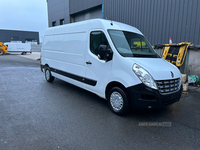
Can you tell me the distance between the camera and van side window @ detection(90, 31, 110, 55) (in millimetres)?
4098

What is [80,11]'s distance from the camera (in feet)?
49.9

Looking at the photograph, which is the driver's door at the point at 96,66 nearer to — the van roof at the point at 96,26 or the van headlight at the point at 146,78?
the van roof at the point at 96,26

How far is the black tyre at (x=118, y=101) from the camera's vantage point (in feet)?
11.7

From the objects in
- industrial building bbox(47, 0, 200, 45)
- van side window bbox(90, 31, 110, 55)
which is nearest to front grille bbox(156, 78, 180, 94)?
van side window bbox(90, 31, 110, 55)

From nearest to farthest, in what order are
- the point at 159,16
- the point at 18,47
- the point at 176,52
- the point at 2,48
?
the point at 176,52 → the point at 159,16 → the point at 2,48 → the point at 18,47

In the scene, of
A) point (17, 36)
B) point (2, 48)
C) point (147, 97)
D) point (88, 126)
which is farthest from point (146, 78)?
point (17, 36)

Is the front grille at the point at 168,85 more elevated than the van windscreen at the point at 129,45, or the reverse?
the van windscreen at the point at 129,45

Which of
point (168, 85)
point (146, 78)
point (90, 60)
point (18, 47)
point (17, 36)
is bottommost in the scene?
point (168, 85)

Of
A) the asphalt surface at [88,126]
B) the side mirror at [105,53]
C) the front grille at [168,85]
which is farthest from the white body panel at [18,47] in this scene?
the front grille at [168,85]

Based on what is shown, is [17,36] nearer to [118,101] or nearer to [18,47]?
[18,47]

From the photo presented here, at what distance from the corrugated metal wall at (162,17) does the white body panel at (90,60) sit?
422 cm

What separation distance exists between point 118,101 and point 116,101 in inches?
2.5

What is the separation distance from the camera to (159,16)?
28.6 ft

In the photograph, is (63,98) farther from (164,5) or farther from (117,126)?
(164,5)
